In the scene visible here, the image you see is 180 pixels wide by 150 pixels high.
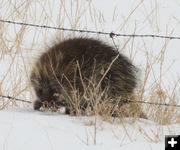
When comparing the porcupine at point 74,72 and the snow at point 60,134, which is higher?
the porcupine at point 74,72

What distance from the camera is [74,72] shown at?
4.69 m

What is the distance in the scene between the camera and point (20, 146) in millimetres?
3547

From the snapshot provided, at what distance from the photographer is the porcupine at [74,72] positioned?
4703mm

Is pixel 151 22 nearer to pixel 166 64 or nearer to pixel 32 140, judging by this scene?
pixel 166 64

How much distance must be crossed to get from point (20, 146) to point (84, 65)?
1.38m

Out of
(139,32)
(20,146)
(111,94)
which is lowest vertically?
(20,146)

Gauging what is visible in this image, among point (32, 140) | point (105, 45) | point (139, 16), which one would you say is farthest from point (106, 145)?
point (139, 16)

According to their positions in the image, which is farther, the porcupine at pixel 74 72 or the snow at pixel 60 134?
the porcupine at pixel 74 72

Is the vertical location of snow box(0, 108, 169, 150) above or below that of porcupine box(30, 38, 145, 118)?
below

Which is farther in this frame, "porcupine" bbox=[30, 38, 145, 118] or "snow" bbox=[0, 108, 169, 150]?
"porcupine" bbox=[30, 38, 145, 118]

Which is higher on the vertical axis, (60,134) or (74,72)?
(74,72)

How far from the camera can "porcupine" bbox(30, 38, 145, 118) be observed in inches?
185

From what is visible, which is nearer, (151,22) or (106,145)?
(106,145)

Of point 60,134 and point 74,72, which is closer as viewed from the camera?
point 60,134
